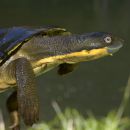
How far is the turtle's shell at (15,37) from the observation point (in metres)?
2.49

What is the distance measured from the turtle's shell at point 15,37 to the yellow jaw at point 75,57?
11 centimetres

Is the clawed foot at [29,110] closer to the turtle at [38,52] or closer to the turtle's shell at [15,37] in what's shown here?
the turtle at [38,52]

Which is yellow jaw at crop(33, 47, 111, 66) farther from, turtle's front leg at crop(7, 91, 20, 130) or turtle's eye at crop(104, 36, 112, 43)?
turtle's front leg at crop(7, 91, 20, 130)

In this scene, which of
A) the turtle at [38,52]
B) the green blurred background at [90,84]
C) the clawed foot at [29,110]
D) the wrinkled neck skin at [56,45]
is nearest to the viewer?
the clawed foot at [29,110]

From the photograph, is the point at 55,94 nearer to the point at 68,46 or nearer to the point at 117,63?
the point at 117,63

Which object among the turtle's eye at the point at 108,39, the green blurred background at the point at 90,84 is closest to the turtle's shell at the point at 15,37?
the turtle's eye at the point at 108,39

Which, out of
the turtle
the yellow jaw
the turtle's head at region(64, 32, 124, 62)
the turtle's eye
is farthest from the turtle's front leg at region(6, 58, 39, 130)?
the turtle's eye

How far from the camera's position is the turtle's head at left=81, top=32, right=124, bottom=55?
8.11ft

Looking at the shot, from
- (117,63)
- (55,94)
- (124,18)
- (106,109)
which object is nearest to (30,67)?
(106,109)

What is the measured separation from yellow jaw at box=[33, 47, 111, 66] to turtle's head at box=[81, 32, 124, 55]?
0.06 ft

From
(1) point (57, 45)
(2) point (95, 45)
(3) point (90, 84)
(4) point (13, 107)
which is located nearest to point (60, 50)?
(1) point (57, 45)

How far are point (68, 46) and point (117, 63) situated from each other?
10.5 meters

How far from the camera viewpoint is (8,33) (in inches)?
103

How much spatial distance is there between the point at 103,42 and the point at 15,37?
375 mm
